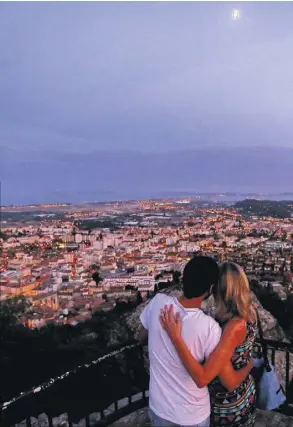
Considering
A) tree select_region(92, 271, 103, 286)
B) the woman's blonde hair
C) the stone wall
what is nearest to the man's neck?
the woman's blonde hair

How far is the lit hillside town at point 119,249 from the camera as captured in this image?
21.3 metres

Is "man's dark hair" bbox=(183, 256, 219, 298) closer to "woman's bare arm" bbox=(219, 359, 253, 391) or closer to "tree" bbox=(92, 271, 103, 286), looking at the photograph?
"woman's bare arm" bbox=(219, 359, 253, 391)

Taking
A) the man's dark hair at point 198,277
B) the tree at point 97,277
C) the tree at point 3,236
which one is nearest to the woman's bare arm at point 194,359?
the man's dark hair at point 198,277

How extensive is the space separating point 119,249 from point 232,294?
40837mm

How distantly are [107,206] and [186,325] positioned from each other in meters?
67.6

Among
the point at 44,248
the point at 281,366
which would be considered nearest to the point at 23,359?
the point at 281,366

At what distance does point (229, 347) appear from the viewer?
173cm

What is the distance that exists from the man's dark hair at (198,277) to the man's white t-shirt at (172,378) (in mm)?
81

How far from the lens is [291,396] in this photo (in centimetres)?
406

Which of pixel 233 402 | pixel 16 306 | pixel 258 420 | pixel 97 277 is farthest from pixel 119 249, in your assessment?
pixel 233 402

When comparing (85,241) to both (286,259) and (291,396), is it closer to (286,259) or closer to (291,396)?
(286,259)

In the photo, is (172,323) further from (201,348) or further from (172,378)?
(172,378)

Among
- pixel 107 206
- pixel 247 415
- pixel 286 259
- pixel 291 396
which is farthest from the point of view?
pixel 107 206

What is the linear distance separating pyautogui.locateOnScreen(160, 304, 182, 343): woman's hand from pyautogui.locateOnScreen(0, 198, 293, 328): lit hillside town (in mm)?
9398
